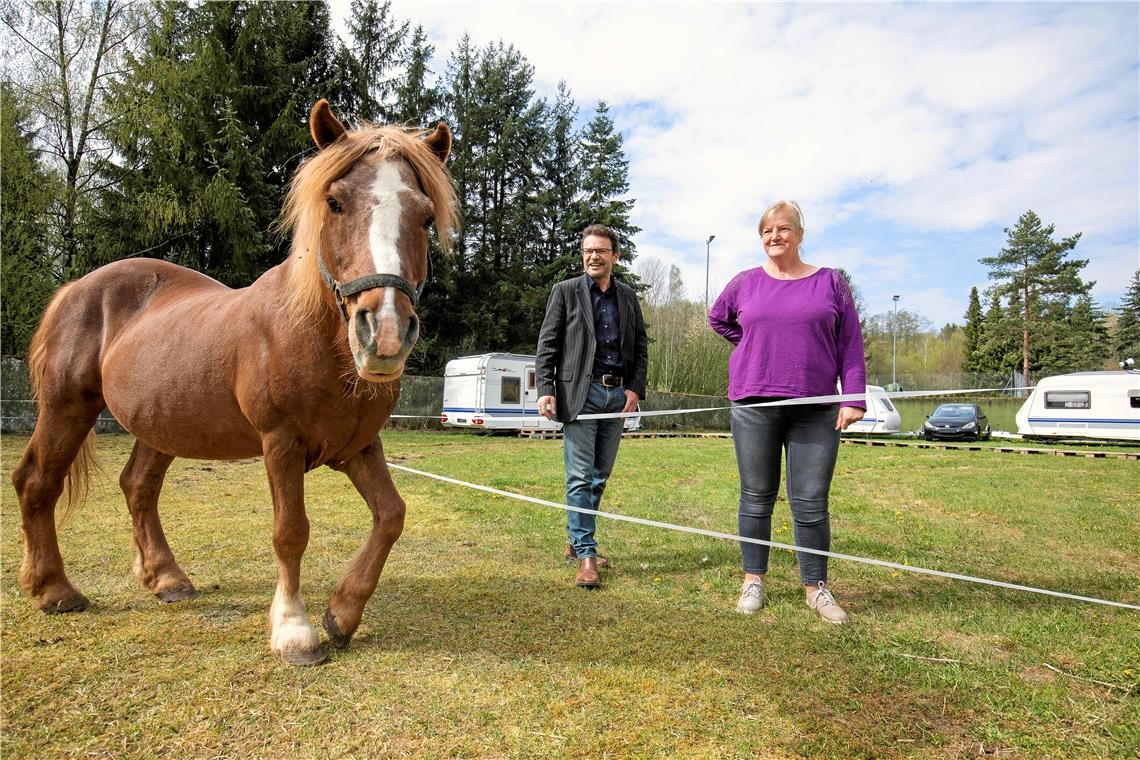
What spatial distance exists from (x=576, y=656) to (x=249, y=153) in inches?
720

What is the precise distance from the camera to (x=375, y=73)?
22719 millimetres

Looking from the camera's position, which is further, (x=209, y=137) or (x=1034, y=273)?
(x=1034, y=273)

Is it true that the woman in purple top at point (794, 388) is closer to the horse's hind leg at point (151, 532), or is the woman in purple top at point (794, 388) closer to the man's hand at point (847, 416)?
the man's hand at point (847, 416)

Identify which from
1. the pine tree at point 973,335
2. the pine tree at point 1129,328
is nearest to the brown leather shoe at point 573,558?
the pine tree at point 1129,328

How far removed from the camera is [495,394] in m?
18.5

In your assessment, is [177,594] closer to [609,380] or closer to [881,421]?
[609,380]

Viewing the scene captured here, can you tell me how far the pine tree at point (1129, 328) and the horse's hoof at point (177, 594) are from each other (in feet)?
125

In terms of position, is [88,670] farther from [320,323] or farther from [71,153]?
[71,153]

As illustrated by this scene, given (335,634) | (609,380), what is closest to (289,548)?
(335,634)

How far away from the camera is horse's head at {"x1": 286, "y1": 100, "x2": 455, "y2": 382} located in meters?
1.92

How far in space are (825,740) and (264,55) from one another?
71.4ft

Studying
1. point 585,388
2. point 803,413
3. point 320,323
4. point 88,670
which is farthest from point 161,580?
point 803,413

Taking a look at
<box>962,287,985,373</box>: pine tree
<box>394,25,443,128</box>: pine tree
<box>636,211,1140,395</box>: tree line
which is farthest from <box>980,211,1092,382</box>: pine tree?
<box>394,25,443,128</box>: pine tree

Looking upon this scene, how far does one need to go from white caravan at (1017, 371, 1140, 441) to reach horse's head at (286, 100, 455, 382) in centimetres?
2088
